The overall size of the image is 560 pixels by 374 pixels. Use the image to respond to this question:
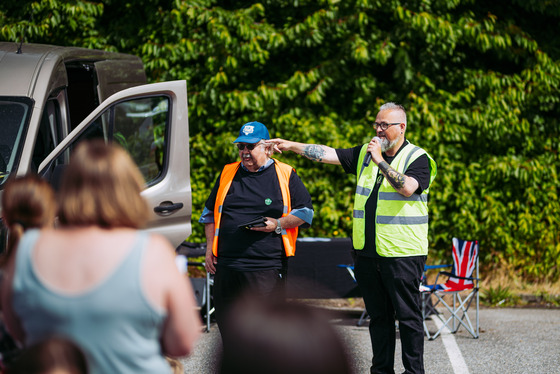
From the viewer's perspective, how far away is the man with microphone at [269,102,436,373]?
14.5 feet

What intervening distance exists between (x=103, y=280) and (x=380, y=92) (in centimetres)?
824

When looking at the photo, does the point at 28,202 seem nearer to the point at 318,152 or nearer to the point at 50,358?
the point at 50,358

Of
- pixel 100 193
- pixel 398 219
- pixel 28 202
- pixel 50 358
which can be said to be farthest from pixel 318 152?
pixel 50 358

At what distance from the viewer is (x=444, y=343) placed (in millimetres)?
6508

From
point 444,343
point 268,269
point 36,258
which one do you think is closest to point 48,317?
point 36,258

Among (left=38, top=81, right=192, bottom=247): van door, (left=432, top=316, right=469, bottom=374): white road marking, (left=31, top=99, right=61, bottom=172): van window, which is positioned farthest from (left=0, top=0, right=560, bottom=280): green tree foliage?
(left=31, top=99, right=61, bottom=172): van window

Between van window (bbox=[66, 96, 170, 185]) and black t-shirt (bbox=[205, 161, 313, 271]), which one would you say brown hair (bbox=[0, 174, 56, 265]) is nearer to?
black t-shirt (bbox=[205, 161, 313, 271])

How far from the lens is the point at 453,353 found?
20.0 ft

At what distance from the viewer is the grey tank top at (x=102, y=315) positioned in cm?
186

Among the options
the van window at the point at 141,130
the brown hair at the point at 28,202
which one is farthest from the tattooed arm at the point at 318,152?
the brown hair at the point at 28,202

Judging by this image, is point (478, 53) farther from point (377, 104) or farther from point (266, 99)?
point (266, 99)

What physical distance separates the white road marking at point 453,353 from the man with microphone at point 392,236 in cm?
124

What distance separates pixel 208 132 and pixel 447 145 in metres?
3.29

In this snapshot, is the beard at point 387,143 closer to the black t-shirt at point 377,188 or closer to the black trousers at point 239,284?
the black t-shirt at point 377,188
